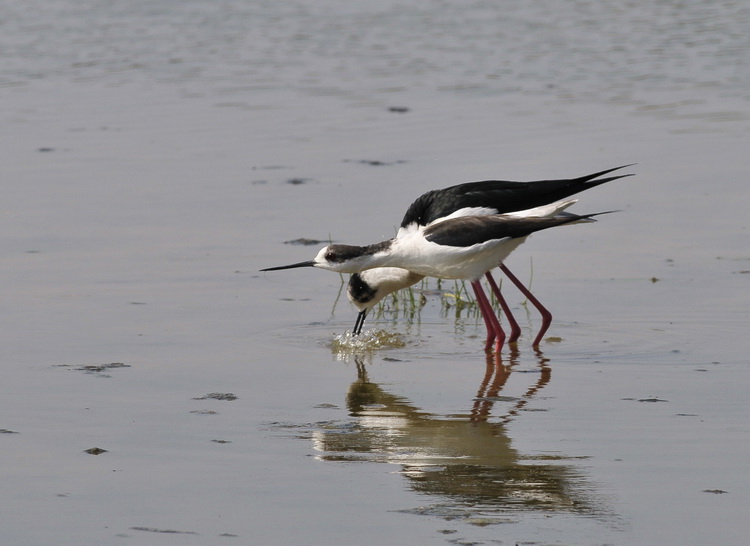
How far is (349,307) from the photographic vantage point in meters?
7.24

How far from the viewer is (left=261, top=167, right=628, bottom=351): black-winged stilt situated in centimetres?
648

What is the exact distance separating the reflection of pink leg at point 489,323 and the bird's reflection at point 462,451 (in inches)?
22.3

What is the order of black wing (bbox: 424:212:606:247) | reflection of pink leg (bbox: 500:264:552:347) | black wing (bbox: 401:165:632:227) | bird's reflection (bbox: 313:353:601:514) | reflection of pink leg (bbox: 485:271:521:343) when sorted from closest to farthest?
1. bird's reflection (bbox: 313:353:601:514)
2. black wing (bbox: 424:212:606:247)
3. reflection of pink leg (bbox: 500:264:552:347)
4. reflection of pink leg (bbox: 485:271:521:343)
5. black wing (bbox: 401:165:632:227)

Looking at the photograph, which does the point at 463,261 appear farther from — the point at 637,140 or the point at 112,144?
the point at 112,144

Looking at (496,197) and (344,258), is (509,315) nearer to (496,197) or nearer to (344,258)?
(496,197)

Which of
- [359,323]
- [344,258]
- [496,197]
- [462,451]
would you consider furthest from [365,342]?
[462,451]

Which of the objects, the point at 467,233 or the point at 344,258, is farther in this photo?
the point at 344,258

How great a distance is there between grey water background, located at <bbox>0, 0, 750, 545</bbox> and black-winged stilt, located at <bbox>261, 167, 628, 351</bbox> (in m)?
0.33

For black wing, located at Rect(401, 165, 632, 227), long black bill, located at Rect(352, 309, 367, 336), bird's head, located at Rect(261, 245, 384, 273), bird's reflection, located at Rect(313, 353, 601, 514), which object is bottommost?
long black bill, located at Rect(352, 309, 367, 336)

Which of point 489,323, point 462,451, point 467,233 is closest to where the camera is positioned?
point 462,451

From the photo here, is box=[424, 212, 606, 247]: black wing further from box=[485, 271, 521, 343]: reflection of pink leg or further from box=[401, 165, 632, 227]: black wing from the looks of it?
box=[485, 271, 521, 343]: reflection of pink leg

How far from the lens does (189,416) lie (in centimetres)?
519

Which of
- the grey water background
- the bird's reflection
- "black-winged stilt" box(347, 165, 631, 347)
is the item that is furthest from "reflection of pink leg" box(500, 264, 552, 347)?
the bird's reflection

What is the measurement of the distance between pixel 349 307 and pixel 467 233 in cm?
104
